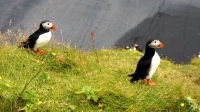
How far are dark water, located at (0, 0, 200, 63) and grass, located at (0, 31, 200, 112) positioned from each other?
983 cm

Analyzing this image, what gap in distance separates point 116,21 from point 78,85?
46.4 ft

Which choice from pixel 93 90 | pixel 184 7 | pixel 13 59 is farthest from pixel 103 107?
pixel 184 7

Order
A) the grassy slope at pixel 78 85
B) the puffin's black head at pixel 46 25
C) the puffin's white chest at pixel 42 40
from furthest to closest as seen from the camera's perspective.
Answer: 1. the puffin's black head at pixel 46 25
2. the puffin's white chest at pixel 42 40
3. the grassy slope at pixel 78 85

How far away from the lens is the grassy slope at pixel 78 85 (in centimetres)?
537

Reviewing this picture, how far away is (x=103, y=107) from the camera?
5426 millimetres

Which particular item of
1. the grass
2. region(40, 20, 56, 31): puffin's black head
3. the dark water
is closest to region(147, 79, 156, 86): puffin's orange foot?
the grass

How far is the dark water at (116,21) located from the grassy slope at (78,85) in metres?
9.75

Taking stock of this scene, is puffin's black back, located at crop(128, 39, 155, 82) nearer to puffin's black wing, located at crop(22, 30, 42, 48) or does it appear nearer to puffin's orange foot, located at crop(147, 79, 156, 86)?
puffin's orange foot, located at crop(147, 79, 156, 86)

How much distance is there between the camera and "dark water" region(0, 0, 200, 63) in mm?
17859

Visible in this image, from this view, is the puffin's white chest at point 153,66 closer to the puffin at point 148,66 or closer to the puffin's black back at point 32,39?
the puffin at point 148,66

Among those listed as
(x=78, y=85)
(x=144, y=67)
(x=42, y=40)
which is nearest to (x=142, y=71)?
(x=144, y=67)

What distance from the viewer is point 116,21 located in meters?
19.7

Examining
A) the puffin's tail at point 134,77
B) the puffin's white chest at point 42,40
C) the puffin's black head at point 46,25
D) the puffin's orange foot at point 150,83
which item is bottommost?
the puffin's orange foot at point 150,83

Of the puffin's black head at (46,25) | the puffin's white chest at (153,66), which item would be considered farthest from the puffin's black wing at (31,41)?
the puffin's white chest at (153,66)
